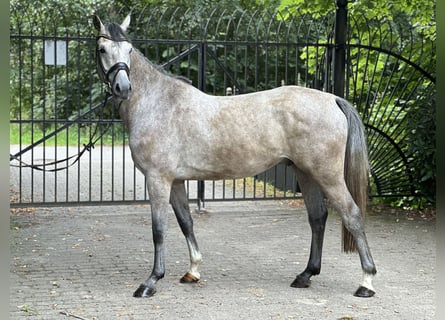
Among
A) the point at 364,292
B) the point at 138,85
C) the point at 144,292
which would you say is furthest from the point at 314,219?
the point at 138,85

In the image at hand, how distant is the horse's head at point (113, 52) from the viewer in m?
5.18

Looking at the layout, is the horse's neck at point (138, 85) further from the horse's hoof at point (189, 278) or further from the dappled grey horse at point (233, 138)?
the horse's hoof at point (189, 278)

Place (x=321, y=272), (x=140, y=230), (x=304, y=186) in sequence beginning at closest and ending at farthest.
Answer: (x=304, y=186)
(x=321, y=272)
(x=140, y=230)

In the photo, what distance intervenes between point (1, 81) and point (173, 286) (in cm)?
457

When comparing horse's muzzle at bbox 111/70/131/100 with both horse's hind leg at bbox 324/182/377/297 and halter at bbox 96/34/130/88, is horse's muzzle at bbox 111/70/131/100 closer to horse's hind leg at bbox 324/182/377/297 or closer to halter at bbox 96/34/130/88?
halter at bbox 96/34/130/88

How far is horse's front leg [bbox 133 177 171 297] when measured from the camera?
5.38m

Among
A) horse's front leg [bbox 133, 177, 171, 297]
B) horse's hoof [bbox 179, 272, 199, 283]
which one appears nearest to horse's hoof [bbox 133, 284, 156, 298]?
horse's front leg [bbox 133, 177, 171, 297]

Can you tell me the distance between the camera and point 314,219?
19.0 feet

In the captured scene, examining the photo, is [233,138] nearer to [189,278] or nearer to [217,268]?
[189,278]

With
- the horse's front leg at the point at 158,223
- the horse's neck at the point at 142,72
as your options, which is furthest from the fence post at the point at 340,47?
the horse's front leg at the point at 158,223

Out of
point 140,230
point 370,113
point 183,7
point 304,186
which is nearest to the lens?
point 304,186

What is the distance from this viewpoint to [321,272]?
6.25m

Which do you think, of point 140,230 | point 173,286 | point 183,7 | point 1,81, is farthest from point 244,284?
point 183,7

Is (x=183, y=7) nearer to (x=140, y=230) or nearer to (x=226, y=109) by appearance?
(x=140, y=230)
